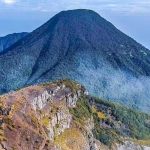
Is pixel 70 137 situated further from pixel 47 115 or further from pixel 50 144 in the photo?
pixel 50 144

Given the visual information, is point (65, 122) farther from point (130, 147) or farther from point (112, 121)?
point (112, 121)

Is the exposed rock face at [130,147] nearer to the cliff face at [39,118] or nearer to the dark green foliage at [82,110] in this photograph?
the dark green foliage at [82,110]

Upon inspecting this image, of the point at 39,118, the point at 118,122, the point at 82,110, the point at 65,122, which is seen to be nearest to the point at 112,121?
the point at 118,122

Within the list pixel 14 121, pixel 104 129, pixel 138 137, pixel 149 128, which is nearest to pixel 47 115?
pixel 14 121

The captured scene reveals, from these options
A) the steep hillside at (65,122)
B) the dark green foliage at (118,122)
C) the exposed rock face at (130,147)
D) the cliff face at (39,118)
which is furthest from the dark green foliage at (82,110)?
the exposed rock face at (130,147)

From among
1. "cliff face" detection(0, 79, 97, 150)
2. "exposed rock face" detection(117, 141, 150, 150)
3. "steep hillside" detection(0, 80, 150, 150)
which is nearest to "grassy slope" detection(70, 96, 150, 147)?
"steep hillside" detection(0, 80, 150, 150)

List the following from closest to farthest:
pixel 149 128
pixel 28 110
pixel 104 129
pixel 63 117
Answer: pixel 28 110 < pixel 63 117 < pixel 104 129 < pixel 149 128

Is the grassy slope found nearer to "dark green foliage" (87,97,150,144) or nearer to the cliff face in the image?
"dark green foliage" (87,97,150,144)

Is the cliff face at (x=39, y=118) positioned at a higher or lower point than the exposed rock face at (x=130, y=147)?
higher
